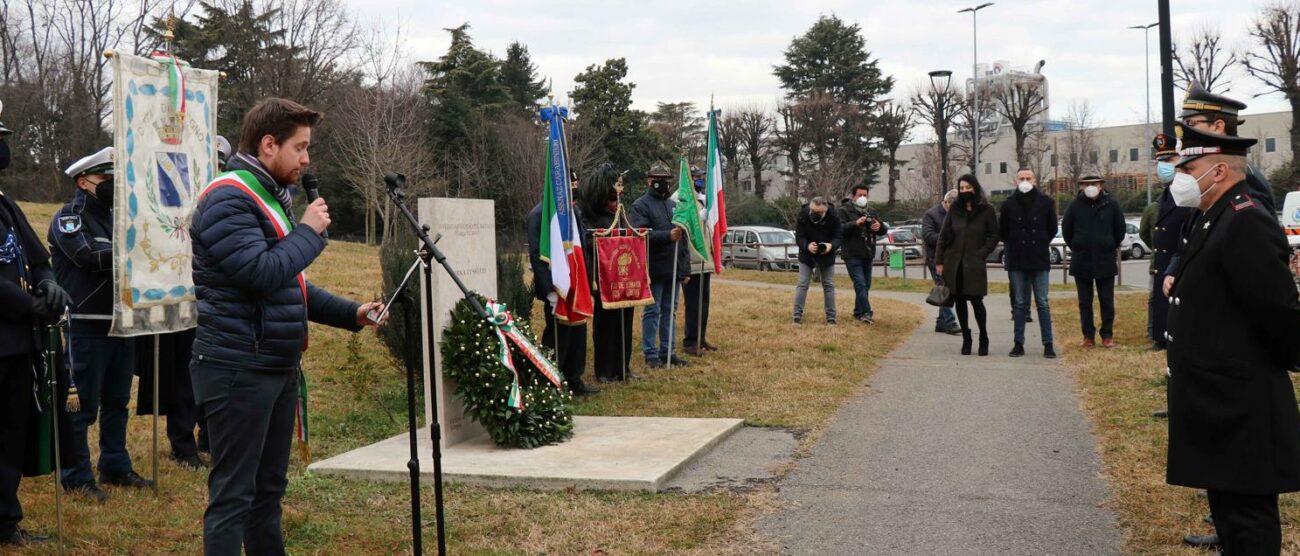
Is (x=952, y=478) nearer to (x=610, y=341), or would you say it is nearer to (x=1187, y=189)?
(x=1187, y=189)

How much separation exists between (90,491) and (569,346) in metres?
4.54

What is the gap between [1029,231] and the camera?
1237 cm

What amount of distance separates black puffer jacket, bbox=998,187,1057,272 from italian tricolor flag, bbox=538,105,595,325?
17.6 feet

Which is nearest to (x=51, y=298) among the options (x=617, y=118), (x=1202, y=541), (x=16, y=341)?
(x=16, y=341)

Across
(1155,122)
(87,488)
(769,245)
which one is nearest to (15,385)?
(87,488)

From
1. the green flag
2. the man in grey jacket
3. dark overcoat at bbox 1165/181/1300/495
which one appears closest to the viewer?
dark overcoat at bbox 1165/181/1300/495

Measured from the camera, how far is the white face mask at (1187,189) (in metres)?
4.42

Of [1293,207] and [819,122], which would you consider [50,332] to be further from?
[819,122]

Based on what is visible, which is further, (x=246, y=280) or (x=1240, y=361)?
(x=1240, y=361)

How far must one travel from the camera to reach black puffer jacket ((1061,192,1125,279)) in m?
12.6

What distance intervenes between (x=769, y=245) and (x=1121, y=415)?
27.7 metres

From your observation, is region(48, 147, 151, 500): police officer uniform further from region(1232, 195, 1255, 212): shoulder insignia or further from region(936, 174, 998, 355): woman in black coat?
region(936, 174, 998, 355): woman in black coat

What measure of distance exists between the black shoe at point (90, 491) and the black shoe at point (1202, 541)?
543 centimetres

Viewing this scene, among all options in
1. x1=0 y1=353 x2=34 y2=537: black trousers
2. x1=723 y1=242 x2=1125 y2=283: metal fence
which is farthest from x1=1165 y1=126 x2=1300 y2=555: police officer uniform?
x1=723 y1=242 x2=1125 y2=283: metal fence
